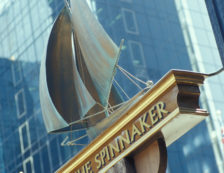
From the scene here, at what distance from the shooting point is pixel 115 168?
39.1 ft

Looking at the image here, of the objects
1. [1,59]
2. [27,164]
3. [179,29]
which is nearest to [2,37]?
[1,59]

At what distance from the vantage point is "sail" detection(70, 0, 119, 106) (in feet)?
45.8

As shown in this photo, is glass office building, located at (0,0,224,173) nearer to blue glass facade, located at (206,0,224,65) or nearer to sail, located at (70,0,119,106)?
sail, located at (70,0,119,106)

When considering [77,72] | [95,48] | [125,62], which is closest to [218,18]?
[95,48]

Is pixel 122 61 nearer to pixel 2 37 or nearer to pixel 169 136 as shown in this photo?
pixel 2 37

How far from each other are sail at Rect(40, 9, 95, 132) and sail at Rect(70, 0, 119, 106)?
0.30 metres

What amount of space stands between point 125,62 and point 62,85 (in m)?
31.7

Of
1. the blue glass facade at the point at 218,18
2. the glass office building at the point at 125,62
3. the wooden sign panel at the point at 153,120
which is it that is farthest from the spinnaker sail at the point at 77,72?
the glass office building at the point at 125,62

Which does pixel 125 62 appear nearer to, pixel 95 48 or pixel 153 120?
pixel 95 48

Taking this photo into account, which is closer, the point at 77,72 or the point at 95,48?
the point at 95,48

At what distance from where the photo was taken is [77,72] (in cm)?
1470

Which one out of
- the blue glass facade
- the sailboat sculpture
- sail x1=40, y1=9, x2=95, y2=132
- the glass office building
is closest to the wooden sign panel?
the blue glass facade

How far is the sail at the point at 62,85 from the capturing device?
46.9 feet

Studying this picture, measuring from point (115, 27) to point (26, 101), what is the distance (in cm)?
975
